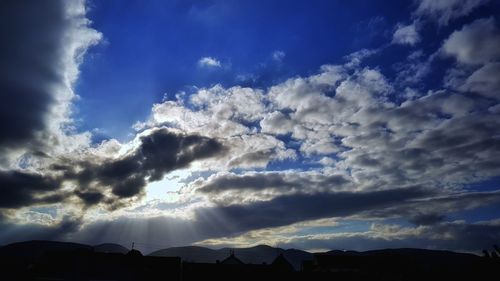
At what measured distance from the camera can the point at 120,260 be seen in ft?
121

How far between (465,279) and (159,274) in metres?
32.1

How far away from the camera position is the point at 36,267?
119 feet

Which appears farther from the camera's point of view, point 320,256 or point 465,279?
point 320,256

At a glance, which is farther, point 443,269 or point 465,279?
point 443,269

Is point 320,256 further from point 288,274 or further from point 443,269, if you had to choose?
point 443,269

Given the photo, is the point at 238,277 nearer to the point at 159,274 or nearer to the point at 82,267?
the point at 159,274

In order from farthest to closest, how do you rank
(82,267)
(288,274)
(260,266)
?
(260,266)
(288,274)
(82,267)

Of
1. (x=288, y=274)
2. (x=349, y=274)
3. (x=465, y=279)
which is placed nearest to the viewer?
(x=465, y=279)

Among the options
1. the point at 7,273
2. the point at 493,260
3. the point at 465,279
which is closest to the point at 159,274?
the point at 7,273

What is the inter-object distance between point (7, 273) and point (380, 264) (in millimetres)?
41147

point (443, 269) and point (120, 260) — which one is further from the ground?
point (120, 260)

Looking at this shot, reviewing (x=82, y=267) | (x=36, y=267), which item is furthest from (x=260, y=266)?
(x=36, y=267)

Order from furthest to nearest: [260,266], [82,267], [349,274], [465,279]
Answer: [260,266] < [349,274] < [465,279] < [82,267]

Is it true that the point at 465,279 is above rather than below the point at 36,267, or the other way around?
below
